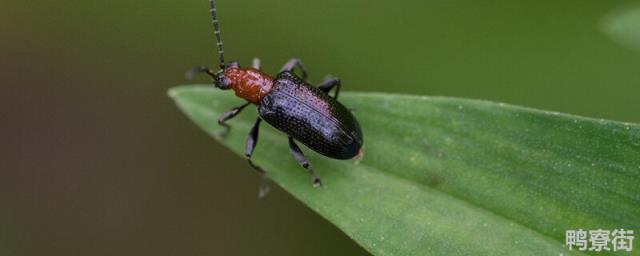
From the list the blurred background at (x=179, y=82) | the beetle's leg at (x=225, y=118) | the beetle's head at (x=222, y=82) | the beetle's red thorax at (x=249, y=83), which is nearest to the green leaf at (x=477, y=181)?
the beetle's leg at (x=225, y=118)

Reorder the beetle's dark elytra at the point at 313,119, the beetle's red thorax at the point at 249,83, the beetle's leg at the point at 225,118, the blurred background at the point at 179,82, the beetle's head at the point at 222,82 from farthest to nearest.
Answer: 1. the blurred background at the point at 179,82
2. the beetle's head at the point at 222,82
3. the beetle's red thorax at the point at 249,83
4. the beetle's leg at the point at 225,118
5. the beetle's dark elytra at the point at 313,119

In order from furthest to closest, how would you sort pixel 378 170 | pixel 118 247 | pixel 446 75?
pixel 118 247, pixel 446 75, pixel 378 170

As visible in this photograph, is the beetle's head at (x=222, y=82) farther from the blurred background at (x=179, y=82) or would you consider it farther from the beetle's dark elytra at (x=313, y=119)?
the blurred background at (x=179, y=82)

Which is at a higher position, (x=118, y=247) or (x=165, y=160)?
(x=165, y=160)

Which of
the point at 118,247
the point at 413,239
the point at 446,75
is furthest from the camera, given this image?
the point at 118,247

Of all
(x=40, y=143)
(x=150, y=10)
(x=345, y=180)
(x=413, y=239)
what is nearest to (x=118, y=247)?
(x=40, y=143)

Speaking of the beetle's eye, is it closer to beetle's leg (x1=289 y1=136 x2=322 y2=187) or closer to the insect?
the insect

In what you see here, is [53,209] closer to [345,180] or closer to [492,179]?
[345,180]

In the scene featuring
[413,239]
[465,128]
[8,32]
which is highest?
[8,32]

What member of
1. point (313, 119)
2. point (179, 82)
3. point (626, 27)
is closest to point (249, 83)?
point (313, 119)
